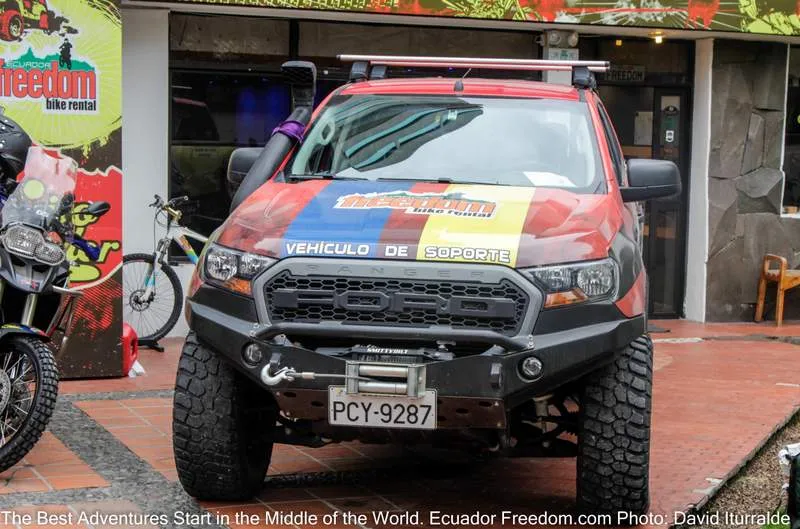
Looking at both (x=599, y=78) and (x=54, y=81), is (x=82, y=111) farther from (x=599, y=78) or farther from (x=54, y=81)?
(x=599, y=78)

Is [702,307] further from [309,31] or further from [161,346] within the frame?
[161,346]

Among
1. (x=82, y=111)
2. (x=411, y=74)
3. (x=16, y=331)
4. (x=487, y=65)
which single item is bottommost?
(x=16, y=331)

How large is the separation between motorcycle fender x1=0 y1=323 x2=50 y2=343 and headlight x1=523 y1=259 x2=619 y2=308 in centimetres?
257

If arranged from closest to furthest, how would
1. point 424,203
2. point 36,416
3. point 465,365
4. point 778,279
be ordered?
1. point 465,365
2. point 424,203
3. point 36,416
4. point 778,279

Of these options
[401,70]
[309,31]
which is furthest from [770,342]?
[309,31]

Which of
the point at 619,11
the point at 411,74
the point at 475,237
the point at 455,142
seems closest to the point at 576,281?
the point at 475,237

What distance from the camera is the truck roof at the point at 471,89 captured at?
686cm

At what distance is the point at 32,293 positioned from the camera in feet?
20.8

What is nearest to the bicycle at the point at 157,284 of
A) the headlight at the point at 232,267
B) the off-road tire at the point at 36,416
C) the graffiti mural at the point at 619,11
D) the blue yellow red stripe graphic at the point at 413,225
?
the graffiti mural at the point at 619,11

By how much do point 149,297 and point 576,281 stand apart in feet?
20.7

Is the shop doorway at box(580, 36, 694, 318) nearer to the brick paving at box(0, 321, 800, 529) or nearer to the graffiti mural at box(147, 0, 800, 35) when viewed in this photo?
the graffiti mural at box(147, 0, 800, 35)

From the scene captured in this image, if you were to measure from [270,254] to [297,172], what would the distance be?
1280 mm

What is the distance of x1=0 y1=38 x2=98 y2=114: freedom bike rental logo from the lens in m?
8.60

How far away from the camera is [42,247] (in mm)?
6324
